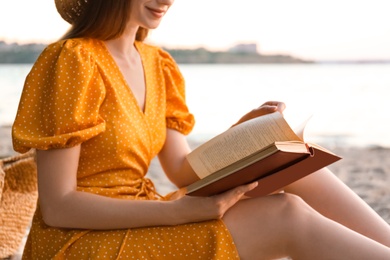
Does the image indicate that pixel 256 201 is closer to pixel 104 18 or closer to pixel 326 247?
pixel 326 247

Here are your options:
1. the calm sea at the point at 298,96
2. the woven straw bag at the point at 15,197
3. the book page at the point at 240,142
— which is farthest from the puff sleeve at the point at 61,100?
the calm sea at the point at 298,96

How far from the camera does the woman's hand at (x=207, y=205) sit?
152 centimetres

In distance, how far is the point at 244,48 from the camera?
15.8m

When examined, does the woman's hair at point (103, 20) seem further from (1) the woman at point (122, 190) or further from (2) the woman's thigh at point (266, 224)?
(2) the woman's thigh at point (266, 224)

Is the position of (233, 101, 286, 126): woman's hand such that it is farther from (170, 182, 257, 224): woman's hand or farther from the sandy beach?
the sandy beach

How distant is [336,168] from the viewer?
484 centimetres

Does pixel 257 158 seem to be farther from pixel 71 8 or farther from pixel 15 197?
pixel 15 197

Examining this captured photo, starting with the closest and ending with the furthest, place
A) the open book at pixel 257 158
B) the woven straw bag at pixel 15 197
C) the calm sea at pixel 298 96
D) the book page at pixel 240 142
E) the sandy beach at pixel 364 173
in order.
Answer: the open book at pixel 257 158 → the book page at pixel 240 142 → the woven straw bag at pixel 15 197 → the sandy beach at pixel 364 173 → the calm sea at pixel 298 96

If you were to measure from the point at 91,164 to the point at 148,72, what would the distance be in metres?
0.38

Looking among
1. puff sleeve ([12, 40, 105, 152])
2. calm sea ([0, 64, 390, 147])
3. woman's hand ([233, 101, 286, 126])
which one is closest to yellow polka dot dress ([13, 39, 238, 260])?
puff sleeve ([12, 40, 105, 152])

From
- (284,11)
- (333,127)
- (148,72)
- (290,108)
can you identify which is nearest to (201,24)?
(284,11)

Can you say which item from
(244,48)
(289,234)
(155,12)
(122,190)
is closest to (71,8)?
(155,12)

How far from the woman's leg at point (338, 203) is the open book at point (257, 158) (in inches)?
7.8

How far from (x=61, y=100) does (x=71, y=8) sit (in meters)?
0.32
